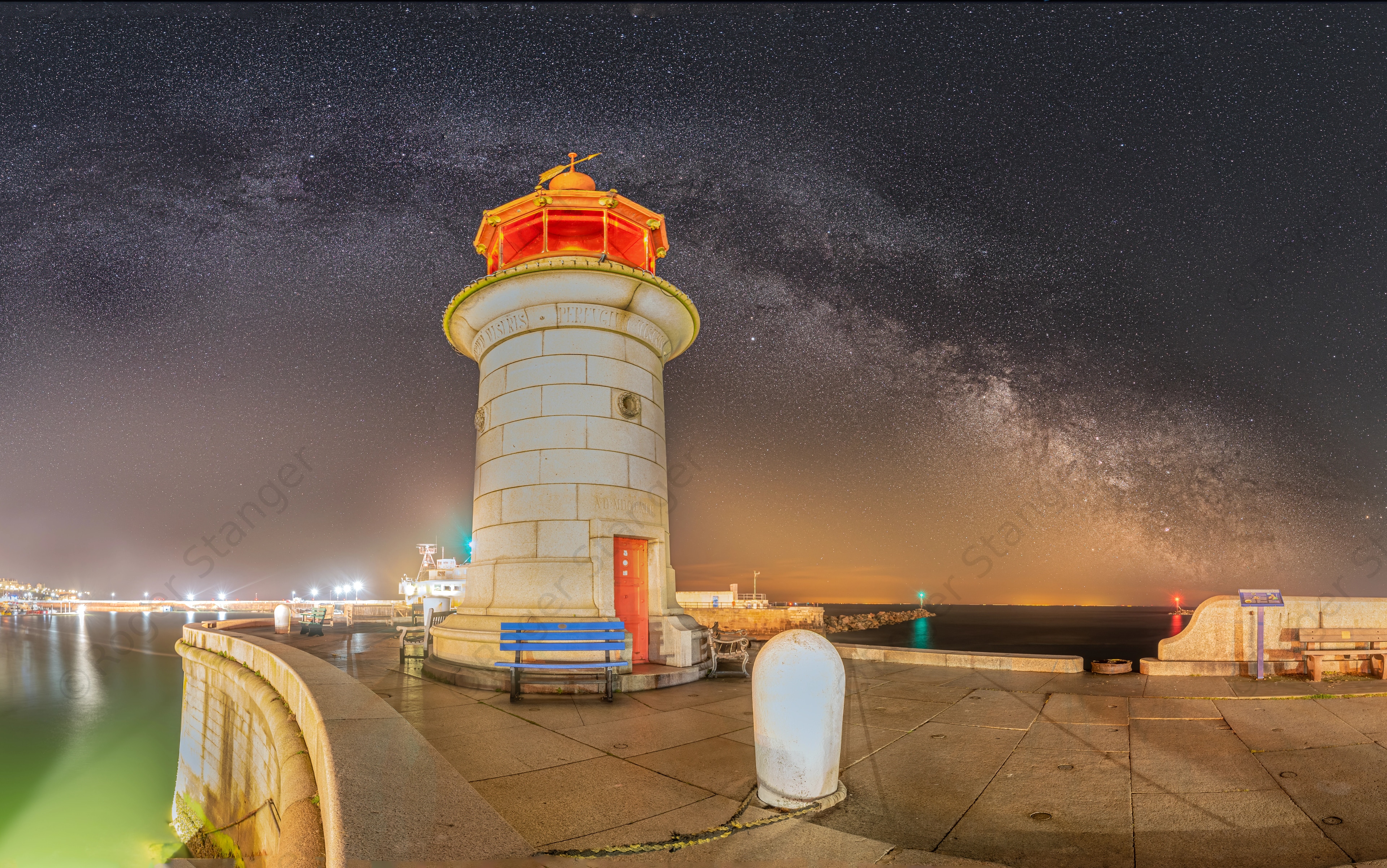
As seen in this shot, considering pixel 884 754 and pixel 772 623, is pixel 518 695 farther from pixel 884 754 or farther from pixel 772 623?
pixel 772 623

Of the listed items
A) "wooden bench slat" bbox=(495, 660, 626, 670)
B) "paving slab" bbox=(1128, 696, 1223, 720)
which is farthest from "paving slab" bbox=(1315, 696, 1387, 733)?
"wooden bench slat" bbox=(495, 660, 626, 670)

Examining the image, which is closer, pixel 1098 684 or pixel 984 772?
pixel 984 772

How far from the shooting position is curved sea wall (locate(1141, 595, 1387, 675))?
10.4 metres

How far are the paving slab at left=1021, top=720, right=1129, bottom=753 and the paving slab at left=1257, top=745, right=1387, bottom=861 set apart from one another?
3.65 feet

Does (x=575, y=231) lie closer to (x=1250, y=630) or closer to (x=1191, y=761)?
(x=1191, y=761)

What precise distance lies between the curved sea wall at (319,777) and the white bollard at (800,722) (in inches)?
79.1

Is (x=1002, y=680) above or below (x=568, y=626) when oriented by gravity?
below

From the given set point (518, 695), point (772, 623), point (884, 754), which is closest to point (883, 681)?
point (884, 754)

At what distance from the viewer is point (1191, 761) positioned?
594cm

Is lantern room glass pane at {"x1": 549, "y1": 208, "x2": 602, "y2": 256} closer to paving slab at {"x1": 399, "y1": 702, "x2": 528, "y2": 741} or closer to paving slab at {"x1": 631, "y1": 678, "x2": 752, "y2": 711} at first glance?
paving slab at {"x1": 631, "y1": 678, "x2": 752, "y2": 711}

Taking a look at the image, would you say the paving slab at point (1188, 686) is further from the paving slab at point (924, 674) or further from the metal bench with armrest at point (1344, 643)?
the paving slab at point (924, 674)

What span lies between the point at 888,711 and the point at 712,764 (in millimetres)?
3146

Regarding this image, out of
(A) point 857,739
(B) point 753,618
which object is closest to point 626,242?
(A) point 857,739

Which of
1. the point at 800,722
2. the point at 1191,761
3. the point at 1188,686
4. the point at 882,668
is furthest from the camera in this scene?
the point at 882,668
